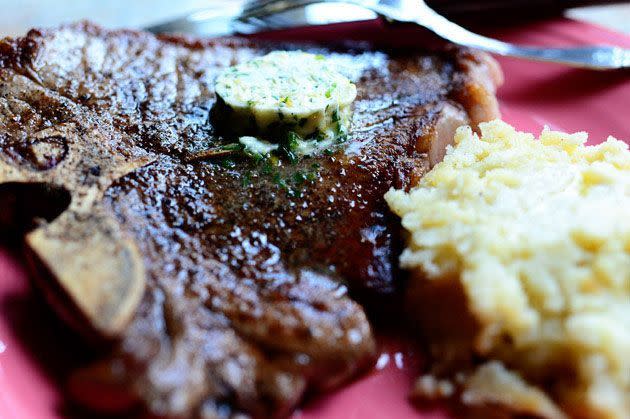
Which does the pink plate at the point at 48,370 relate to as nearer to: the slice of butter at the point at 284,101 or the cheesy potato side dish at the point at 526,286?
the cheesy potato side dish at the point at 526,286

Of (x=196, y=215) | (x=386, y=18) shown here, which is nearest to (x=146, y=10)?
(x=386, y=18)

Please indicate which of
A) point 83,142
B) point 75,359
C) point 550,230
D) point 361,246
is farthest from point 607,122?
point 75,359

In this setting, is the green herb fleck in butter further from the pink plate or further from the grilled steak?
the pink plate

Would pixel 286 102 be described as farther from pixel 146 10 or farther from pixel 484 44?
pixel 146 10

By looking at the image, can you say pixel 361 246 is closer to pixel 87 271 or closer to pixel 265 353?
pixel 265 353

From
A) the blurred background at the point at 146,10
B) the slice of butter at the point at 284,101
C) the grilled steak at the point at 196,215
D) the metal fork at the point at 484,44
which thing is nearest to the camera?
the grilled steak at the point at 196,215

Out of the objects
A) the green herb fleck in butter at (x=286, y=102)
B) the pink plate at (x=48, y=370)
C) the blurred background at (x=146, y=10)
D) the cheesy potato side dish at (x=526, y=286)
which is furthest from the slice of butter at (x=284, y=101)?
the blurred background at (x=146, y=10)
